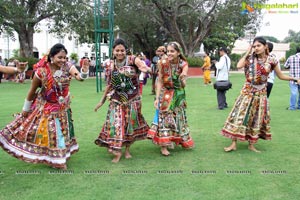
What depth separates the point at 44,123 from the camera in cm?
466

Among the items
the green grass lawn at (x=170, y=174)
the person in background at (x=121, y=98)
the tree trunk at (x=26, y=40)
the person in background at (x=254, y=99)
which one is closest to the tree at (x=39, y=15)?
the tree trunk at (x=26, y=40)

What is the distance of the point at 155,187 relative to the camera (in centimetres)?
414

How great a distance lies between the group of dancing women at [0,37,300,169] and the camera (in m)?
4.66

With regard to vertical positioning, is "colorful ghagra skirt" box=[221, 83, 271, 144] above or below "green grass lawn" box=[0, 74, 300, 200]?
above

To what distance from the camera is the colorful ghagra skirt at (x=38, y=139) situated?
15.2 feet

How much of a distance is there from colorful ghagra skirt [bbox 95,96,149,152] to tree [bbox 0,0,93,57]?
18.0m

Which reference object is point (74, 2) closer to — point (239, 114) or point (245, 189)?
point (239, 114)

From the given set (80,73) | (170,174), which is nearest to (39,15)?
(80,73)

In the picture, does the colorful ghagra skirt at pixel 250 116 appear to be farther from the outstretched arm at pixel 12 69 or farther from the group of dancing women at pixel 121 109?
the outstretched arm at pixel 12 69

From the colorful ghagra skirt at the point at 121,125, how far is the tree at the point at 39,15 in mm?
17978

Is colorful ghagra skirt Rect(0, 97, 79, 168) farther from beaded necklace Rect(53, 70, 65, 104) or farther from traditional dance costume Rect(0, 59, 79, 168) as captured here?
beaded necklace Rect(53, 70, 65, 104)

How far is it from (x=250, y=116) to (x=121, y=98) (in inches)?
75.0

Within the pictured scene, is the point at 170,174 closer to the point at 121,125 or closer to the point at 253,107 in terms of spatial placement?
the point at 121,125

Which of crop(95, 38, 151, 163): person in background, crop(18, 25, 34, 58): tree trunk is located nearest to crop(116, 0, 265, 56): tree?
crop(18, 25, 34, 58): tree trunk
